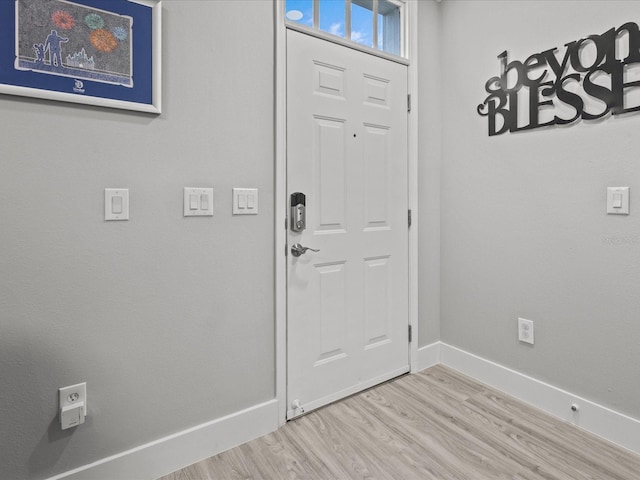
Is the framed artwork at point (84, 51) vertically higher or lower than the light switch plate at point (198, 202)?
higher

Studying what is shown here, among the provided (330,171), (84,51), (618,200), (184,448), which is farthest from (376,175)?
(184,448)

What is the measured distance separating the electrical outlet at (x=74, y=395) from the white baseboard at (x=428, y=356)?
1855 mm

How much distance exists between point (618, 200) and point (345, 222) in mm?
1264

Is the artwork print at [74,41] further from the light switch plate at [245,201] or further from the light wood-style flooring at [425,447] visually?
the light wood-style flooring at [425,447]

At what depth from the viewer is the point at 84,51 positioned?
4.41 ft

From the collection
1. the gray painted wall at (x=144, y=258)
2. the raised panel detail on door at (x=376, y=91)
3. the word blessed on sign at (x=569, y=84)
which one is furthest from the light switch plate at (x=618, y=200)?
the gray painted wall at (x=144, y=258)

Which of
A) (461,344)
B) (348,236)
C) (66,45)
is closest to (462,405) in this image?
(461,344)

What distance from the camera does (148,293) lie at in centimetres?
152

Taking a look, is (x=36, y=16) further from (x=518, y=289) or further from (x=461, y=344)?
(x=461, y=344)

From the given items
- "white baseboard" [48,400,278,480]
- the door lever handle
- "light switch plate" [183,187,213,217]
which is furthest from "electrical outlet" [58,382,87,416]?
the door lever handle

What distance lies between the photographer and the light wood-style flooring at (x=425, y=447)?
1.55 metres

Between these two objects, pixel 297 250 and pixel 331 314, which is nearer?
pixel 297 250

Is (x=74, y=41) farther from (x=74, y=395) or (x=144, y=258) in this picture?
(x=74, y=395)

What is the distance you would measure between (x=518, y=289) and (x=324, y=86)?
5.06ft
